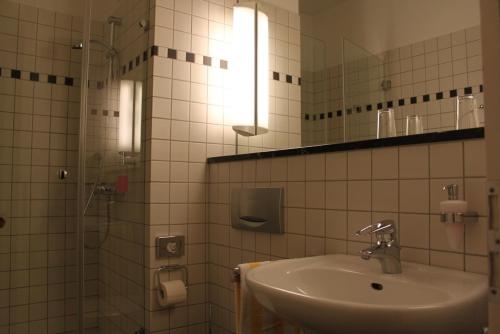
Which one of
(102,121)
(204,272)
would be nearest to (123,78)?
(102,121)

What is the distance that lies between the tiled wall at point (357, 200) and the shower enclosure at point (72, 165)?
496 millimetres

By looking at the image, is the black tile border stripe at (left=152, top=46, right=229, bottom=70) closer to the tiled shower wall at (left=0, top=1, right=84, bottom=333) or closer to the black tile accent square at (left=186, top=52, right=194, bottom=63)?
the black tile accent square at (left=186, top=52, right=194, bottom=63)

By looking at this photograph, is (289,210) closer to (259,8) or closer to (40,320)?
(259,8)

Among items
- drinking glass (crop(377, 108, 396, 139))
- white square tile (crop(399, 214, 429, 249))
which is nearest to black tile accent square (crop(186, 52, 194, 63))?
drinking glass (crop(377, 108, 396, 139))

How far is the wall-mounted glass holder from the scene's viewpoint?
989 mm

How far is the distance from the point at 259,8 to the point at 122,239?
1461mm

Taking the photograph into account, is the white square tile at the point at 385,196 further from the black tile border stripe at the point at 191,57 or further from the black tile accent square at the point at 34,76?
the black tile accent square at the point at 34,76

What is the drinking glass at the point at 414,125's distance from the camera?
1448 mm

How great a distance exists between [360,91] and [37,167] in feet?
5.89

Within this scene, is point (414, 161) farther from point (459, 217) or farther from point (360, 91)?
point (360, 91)

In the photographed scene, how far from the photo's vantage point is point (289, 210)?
1.62 meters

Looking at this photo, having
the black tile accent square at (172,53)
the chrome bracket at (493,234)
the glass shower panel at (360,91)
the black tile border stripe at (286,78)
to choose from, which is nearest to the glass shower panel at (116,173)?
the black tile accent square at (172,53)

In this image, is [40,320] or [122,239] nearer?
[122,239]

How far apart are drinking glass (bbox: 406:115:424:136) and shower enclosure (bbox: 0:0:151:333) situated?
4.14ft
